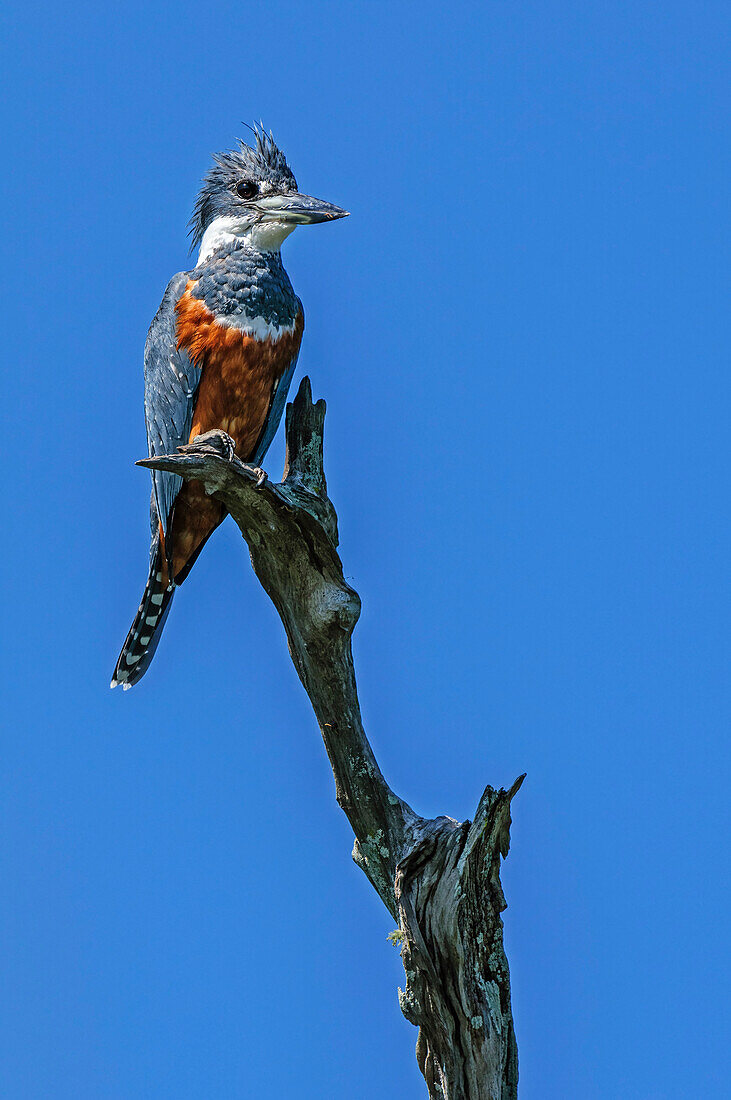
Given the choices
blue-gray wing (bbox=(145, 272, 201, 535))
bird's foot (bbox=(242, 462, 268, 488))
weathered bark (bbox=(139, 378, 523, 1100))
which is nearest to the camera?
weathered bark (bbox=(139, 378, 523, 1100))

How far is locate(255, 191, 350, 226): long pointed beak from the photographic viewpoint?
18.1ft

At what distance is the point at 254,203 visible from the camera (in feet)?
19.3

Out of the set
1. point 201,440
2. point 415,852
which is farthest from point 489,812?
point 201,440

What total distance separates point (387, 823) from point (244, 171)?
3863 millimetres

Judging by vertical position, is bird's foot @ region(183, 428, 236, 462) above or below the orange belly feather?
below

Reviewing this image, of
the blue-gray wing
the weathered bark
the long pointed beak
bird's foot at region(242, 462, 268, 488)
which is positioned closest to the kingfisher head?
the long pointed beak

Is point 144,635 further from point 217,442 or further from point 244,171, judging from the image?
point 244,171

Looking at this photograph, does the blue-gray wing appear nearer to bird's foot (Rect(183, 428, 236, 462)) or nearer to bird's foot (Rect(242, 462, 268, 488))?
bird's foot (Rect(183, 428, 236, 462))

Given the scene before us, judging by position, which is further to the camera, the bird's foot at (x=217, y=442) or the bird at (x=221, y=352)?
the bird at (x=221, y=352)

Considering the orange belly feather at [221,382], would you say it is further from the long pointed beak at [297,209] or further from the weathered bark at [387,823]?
the long pointed beak at [297,209]

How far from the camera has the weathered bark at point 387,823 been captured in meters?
4.49

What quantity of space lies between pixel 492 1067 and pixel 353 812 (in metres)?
1.30

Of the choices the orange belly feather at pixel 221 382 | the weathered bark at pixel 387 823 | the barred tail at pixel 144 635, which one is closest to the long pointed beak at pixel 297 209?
the orange belly feather at pixel 221 382

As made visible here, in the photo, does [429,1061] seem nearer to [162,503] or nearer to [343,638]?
[343,638]
